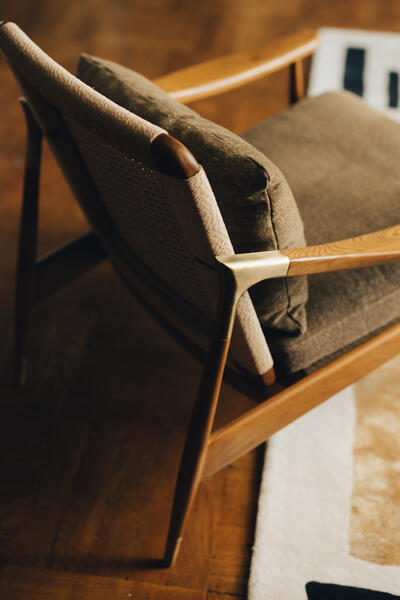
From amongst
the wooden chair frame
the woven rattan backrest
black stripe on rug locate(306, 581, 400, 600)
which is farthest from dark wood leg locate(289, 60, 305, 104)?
black stripe on rug locate(306, 581, 400, 600)

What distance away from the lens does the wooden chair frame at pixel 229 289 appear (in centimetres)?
56

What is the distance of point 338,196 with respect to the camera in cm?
85

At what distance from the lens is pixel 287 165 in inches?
35.8

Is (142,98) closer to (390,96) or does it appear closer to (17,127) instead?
(17,127)

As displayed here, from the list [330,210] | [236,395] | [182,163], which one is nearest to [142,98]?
[182,163]

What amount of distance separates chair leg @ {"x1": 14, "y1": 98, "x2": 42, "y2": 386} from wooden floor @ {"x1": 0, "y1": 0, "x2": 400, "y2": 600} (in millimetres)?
72

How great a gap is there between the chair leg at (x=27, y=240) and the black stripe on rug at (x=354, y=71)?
1304mm

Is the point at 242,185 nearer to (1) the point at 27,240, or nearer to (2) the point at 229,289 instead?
(2) the point at 229,289

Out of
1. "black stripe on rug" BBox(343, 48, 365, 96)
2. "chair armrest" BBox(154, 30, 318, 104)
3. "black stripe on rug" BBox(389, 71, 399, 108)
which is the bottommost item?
"black stripe on rug" BBox(389, 71, 399, 108)

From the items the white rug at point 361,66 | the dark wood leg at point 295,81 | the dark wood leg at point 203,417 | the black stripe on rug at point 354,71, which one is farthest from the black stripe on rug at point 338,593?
the black stripe on rug at point 354,71

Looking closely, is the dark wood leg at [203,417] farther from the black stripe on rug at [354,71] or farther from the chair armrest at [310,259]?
the black stripe on rug at [354,71]

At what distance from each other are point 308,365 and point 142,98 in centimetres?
39

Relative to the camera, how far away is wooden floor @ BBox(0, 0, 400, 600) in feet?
2.56

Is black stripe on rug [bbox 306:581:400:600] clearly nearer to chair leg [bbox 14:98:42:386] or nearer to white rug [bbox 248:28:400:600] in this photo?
white rug [bbox 248:28:400:600]
